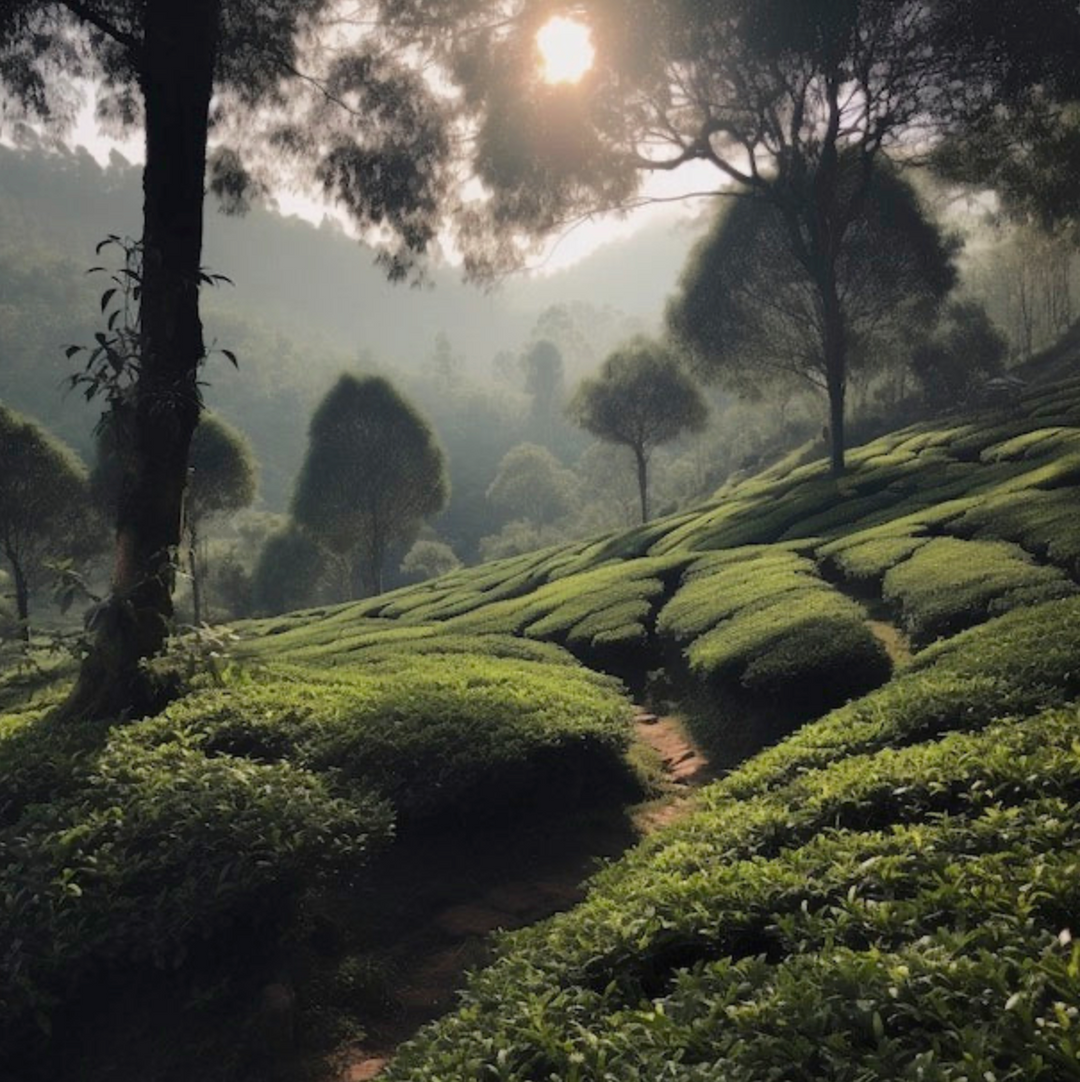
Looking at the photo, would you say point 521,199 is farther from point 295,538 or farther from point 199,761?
point 295,538

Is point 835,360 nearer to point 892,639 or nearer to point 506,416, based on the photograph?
point 892,639

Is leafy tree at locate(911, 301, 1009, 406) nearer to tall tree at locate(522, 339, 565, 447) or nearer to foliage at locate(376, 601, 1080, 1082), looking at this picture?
foliage at locate(376, 601, 1080, 1082)

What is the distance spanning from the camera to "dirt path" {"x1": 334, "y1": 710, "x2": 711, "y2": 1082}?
5895 mm

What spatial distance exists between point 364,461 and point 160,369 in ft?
132

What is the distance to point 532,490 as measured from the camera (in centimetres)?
12712

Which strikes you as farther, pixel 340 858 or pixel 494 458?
pixel 494 458

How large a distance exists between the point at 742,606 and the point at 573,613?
4674mm

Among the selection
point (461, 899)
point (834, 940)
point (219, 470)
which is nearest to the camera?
point (834, 940)

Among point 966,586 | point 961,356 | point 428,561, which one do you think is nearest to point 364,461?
point 961,356

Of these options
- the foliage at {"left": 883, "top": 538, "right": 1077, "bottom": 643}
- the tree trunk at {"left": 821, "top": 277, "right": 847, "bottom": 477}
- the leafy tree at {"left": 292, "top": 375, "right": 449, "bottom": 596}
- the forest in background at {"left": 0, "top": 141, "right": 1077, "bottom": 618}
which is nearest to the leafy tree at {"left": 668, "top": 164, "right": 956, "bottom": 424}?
the tree trunk at {"left": 821, "top": 277, "right": 847, "bottom": 477}

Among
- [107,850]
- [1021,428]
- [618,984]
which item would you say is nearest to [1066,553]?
[618,984]

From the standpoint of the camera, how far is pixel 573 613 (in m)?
18.1

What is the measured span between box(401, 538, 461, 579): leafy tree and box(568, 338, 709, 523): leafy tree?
125ft

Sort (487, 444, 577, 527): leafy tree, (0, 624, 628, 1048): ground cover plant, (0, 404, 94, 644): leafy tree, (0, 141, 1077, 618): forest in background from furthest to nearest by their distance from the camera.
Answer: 1. (487, 444, 577, 527): leafy tree
2. (0, 141, 1077, 618): forest in background
3. (0, 404, 94, 644): leafy tree
4. (0, 624, 628, 1048): ground cover plant
